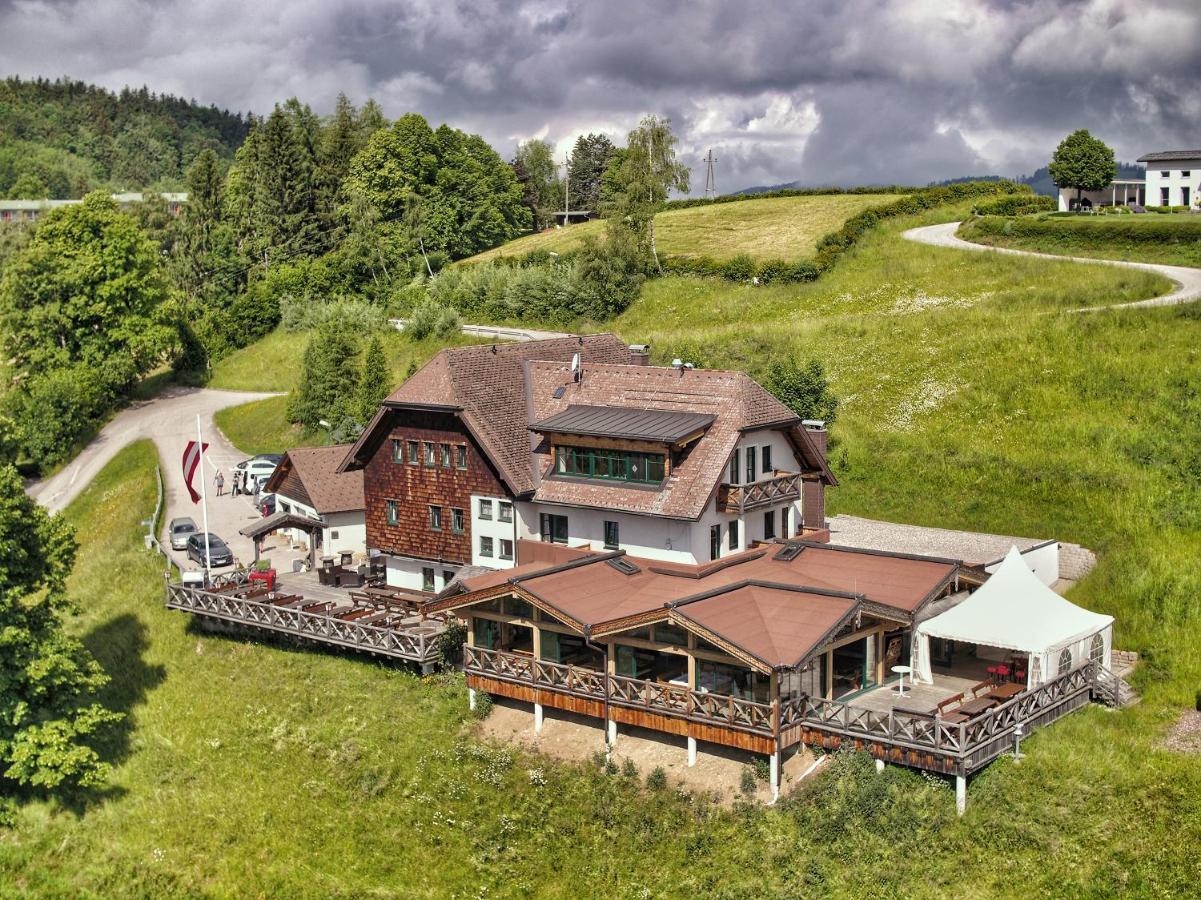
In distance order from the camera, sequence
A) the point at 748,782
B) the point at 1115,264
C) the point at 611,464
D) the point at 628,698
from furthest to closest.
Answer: the point at 1115,264 < the point at 611,464 < the point at 628,698 < the point at 748,782

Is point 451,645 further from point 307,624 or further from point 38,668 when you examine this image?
point 38,668

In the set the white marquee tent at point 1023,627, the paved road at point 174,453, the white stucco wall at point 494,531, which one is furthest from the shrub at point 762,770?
the paved road at point 174,453

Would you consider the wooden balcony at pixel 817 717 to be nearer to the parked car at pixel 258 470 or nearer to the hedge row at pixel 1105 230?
the parked car at pixel 258 470

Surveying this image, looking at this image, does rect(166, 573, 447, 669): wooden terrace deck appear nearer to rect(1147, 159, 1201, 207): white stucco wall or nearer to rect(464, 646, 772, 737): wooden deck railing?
rect(464, 646, 772, 737): wooden deck railing

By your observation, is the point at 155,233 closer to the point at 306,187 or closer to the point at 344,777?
the point at 306,187

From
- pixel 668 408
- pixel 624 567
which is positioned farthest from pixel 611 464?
pixel 624 567

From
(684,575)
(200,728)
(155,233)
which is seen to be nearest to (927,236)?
(684,575)
